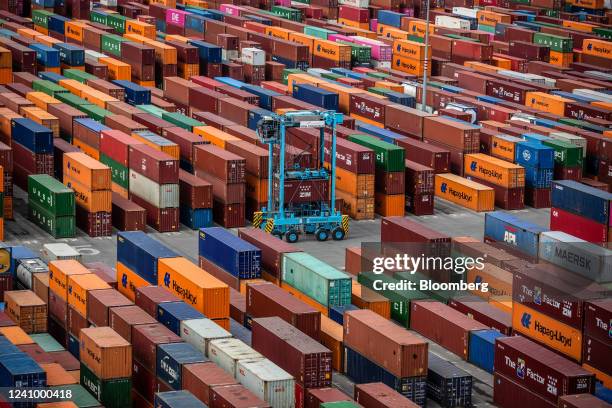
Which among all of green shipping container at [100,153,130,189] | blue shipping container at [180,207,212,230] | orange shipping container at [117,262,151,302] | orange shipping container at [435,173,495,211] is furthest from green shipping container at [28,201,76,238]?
orange shipping container at [435,173,495,211]

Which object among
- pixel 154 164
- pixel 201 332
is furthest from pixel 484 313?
pixel 154 164

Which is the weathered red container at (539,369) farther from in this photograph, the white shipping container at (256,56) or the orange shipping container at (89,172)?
the white shipping container at (256,56)

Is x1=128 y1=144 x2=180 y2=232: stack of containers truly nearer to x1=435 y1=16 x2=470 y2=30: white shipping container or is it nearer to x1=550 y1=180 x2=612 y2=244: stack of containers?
x1=550 y1=180 x2=612 y2=244: stack of containers

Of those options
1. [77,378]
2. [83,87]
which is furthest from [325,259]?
[83,87]

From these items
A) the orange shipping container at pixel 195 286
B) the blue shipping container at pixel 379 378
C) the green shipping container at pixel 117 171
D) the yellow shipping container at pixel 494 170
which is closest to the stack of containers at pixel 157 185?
the green shipping container at pixel 117 171

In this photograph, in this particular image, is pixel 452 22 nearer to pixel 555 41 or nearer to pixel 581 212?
pixel 555 41
